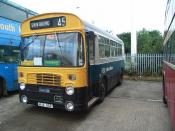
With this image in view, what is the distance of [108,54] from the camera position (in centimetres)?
1095

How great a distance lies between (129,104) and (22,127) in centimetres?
431

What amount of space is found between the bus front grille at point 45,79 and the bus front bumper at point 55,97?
0.12 m

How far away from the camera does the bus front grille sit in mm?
7445

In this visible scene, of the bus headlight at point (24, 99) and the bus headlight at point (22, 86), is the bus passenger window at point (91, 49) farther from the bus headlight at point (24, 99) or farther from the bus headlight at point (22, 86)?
the bus headlight at point (24, 99)

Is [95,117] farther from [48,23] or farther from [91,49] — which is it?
[48,23]

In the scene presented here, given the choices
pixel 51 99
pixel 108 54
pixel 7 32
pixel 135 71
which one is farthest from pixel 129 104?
pixel 135 71

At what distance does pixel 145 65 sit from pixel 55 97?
41.5 feet

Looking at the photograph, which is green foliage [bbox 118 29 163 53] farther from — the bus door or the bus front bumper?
the bus front bumper

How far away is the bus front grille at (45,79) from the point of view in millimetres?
7445

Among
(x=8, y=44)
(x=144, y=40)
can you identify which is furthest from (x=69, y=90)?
(x=144, y=40)

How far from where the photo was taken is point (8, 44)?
1090 centimetres

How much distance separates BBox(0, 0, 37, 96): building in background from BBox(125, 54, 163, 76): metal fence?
958cm

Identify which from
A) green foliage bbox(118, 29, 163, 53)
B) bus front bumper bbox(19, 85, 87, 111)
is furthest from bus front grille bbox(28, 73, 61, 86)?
green foliage bbox(118, 29, 163, 53)

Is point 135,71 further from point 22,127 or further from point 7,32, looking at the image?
point 22,127
